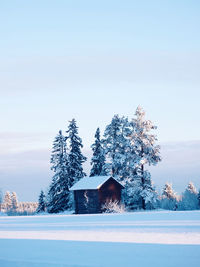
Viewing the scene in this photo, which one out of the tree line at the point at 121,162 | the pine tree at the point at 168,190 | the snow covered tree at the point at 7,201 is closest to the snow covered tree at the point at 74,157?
the tree line at the point at 121,162

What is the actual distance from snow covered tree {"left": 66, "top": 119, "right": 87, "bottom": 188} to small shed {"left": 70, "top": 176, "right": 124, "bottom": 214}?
7817mm

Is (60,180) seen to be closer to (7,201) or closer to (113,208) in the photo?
(113,208)

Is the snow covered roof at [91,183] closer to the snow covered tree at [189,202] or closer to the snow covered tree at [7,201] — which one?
the snow covered tree at [189,202]

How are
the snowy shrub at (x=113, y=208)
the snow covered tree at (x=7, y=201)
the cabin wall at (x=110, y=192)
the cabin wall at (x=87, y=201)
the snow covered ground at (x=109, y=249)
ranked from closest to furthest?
1. the snow covered ground at (x=109, y=249)
2. the snowy shrub at (x=113, y=208)
3. the cabin wall at (x=87, y=201)
4. the cabin wall at (x=110, y=192)
5. the snow covered tree at (x=7, y=201)

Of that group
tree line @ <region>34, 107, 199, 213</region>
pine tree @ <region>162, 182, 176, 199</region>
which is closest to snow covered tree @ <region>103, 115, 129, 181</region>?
tree line @ <region>34, 107, 199, 213</region>

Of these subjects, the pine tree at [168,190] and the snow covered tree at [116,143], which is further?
the pine tree at [168,190]

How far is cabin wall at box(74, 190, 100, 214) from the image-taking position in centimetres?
4241

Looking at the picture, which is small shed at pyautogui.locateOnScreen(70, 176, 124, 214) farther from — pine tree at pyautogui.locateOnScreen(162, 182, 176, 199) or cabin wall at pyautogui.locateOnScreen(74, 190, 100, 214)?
pine tree at pyautogui.locateOnScreen(162, 182, 176, 199)

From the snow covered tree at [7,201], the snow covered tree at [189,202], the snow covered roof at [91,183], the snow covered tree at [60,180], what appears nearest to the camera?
the snow covered tree at [189,202]

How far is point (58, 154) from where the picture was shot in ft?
173

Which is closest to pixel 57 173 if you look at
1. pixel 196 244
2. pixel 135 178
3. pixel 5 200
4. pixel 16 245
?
pixel 135 178

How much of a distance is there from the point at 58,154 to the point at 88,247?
41.2 metres

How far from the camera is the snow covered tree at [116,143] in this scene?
46562mm

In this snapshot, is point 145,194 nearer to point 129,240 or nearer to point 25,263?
point 129,240
